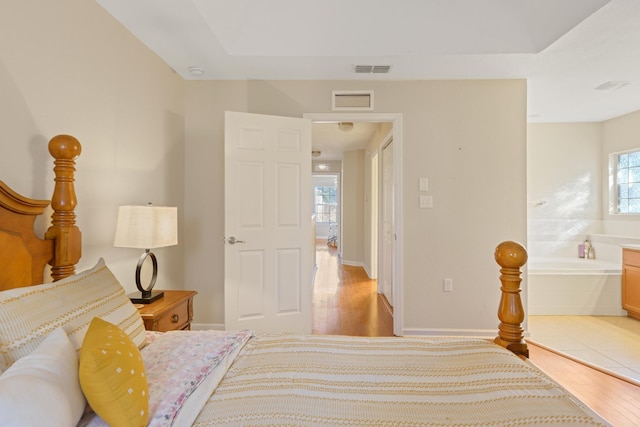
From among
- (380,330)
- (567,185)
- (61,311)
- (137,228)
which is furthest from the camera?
(567,185)

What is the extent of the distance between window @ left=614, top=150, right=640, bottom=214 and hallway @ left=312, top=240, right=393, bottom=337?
11.5 feet

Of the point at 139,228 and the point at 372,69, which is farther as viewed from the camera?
the point at 372,69

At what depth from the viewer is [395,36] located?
261cm

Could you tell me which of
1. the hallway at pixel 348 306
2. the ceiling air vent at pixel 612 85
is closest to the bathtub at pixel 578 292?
the hallway at pixel 348 306

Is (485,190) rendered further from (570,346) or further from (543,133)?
(543,133)

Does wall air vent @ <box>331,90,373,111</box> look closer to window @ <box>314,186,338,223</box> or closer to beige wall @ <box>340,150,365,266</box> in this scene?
beige wall @ <box>340,150,365,266</box>

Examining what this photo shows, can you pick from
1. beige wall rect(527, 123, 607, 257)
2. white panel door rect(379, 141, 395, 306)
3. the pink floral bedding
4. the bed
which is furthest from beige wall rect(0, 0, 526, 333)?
beige wall rect(527, 123, 607, 257)

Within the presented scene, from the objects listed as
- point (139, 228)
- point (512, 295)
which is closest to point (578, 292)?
point (512, 295)

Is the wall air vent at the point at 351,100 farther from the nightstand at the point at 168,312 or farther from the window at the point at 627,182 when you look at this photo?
the window at the point at 627,182

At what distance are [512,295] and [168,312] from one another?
182cm

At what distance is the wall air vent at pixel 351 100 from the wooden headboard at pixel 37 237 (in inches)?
88.0

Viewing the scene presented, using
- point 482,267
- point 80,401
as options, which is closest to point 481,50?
point 482,267

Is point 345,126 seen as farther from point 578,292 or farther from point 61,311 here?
point 61,311

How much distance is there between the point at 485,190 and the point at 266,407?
116 inches
